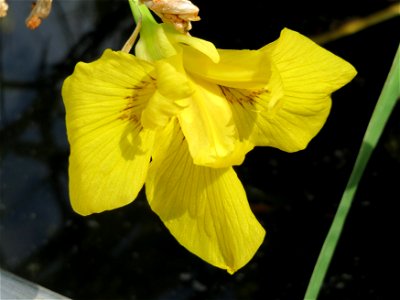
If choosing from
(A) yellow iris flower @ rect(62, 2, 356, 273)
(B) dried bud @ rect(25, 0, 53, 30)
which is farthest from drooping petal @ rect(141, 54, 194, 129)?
(B) dried bud @ rect(25, 0, 53, 30)

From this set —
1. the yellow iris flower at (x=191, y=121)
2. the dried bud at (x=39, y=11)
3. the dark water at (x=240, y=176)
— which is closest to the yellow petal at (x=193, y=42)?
the yellow iris flower at (x=191, y=121)

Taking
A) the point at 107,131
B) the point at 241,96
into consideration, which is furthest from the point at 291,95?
the point at 107,131

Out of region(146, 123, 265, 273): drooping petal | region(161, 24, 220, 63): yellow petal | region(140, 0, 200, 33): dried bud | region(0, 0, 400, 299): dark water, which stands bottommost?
region(0, 0, 400, 299): dark water

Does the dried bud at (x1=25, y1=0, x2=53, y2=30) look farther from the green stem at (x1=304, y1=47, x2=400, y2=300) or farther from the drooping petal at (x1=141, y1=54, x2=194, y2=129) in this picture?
the green stem at (x1=304, y1=47, x2=400, y2=300)

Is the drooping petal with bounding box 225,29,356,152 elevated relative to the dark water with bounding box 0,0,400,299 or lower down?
Answer: elevated

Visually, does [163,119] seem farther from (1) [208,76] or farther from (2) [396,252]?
(2) [396,252]

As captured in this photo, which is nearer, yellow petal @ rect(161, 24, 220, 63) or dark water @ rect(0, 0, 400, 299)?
yellow petal @ rect(161, 24, 220, 63)

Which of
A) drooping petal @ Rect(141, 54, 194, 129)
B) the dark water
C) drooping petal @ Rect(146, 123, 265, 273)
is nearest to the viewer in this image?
drooping petal @ Rect(141, 54, 194, 129)
